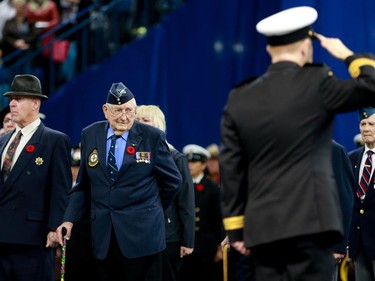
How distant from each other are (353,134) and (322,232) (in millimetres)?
6666

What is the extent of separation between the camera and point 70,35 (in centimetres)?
1492

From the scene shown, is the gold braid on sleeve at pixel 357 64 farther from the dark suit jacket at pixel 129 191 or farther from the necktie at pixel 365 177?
the necktie at pixel 365 177

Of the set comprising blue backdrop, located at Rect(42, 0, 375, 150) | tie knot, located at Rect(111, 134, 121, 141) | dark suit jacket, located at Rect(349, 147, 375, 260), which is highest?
blue backdrop, located at Rect(42, 0, 375, 150)

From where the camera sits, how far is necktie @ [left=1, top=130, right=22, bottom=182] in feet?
27.0

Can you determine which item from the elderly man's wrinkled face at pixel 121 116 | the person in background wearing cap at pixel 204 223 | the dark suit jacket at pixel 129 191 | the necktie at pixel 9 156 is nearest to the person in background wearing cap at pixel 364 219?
the dark suit jacket at pixel 129 191

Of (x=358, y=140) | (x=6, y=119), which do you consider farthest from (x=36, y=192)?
(x=358, y=140)

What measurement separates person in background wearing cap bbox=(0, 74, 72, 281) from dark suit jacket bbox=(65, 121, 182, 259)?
190mm

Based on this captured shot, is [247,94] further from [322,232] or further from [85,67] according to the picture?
[85,67]

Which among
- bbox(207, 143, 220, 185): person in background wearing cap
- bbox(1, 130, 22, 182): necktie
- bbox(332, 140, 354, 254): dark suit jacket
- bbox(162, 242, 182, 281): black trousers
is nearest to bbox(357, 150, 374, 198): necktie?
bbox(332, 140, 354, 254): dark suit jacket

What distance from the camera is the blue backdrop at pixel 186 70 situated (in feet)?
43.2

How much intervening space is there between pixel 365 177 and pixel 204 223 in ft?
11.8

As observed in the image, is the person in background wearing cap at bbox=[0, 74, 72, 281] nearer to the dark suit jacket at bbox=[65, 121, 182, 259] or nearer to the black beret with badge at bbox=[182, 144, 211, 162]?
the dark suit jacket at bbox=[65, 121, 182, 259]

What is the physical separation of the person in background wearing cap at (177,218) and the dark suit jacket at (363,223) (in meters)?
1.45

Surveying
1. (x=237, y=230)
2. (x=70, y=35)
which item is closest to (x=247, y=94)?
(x=237, y=230)
